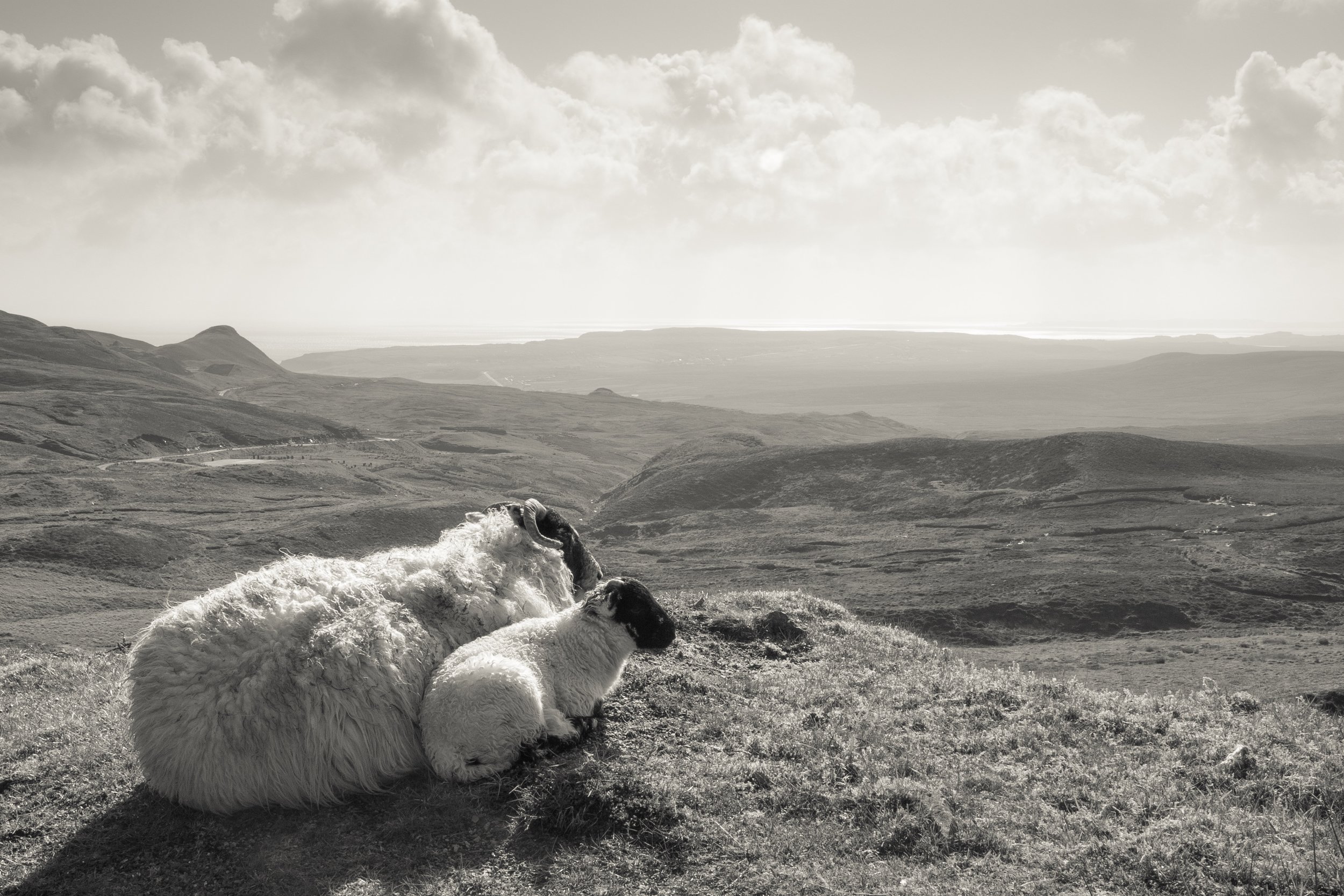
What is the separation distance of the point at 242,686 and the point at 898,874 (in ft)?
15.3

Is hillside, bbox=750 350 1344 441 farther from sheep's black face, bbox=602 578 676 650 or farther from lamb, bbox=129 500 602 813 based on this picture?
lamb, bbox=129 500 602 813

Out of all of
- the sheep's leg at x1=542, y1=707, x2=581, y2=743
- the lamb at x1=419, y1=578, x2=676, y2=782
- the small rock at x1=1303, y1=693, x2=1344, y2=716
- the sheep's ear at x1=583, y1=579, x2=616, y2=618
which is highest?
the sheep's ear at x1=583, y1=579, x2=616, y2=618

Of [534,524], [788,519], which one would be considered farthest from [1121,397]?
[534,524]

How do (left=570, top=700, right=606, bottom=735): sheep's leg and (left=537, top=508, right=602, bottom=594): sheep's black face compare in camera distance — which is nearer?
(left=570, top=700, right=606, bottom=735): sheep's leg

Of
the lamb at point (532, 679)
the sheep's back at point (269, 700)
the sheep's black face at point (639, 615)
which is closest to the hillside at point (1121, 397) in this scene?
the sheep's black face at point (639, 615)

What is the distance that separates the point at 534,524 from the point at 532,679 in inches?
89.0

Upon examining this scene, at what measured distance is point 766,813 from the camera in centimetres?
623

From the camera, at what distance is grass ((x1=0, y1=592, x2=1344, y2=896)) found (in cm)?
546

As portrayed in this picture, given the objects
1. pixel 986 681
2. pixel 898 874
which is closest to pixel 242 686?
pixel 898 874

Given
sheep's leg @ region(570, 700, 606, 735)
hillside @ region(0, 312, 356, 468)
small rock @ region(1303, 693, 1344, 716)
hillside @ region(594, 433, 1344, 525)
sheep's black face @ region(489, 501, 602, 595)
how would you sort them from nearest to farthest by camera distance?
1. sheep's leg @ region(570, 700, 606, 735)
2. sheep's black face @ region(489, 501, 602, 595)
3. small rock @ region(1303, 693, 1344, 716)
4. hillside @ region(594, 433, 1344, 525)
5. hillside @ region(0, 312, 356, 468)

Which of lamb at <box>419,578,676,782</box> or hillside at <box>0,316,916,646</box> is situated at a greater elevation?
lamb at <box>419,578,676,782</box>

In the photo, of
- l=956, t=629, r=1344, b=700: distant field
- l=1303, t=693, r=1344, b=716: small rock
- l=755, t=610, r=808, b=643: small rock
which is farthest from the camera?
l=956, t=629, r=1344, b=700: distant field

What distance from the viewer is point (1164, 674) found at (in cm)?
1333

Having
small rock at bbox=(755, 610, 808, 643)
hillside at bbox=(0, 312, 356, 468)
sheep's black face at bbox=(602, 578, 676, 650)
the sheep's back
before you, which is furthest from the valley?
small rock at bbox=(755, 610, 808, 643)
